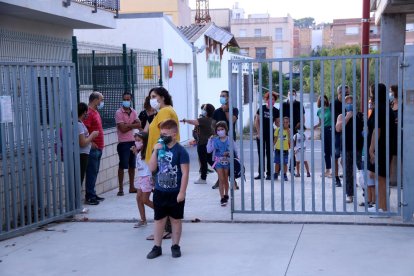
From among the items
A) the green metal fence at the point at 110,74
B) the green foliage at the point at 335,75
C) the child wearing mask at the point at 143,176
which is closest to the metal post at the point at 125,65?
the green metal fence at the point at 110,74

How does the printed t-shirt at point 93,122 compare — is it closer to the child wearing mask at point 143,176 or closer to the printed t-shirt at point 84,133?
the printed t-shirt at point 84,133

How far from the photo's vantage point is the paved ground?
6387mm

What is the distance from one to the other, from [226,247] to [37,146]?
9.05 feet

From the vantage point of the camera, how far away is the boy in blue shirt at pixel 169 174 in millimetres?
6629

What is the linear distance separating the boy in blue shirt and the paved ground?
54 cm

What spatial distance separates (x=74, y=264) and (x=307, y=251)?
253 cm

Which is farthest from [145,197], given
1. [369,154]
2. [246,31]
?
[246,31]

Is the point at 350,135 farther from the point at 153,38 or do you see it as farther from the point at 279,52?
the point at 279,52

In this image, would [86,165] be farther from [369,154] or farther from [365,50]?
[365,50]

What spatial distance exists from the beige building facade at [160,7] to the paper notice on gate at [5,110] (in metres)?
33.7

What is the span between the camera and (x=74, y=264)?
6719 mm

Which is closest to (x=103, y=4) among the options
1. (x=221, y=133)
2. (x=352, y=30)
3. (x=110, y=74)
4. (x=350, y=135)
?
(x=110, y=74)

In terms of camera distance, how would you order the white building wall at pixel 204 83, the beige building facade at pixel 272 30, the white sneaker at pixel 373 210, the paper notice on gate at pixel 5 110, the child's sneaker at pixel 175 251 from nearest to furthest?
the child's sneaker at pixel 175 251
the paper notice on gate at pixel 5 110
the white sneaker at pixel 373 210
the white building wall at pixel 204 83
the beige building facade at pixel 272 30

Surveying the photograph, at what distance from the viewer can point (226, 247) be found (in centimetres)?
716
